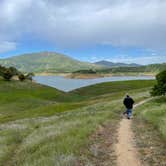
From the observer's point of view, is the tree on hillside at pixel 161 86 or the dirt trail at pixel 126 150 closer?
the dirt trail at pixel 126 150

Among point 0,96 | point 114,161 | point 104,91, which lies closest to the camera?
point 114,161

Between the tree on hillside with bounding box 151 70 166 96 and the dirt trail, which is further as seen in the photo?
the tree on hillside with bounding box 151 70 166 96

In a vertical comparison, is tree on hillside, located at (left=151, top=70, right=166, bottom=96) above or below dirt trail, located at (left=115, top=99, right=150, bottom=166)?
above

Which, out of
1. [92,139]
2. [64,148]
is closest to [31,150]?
[64,148]

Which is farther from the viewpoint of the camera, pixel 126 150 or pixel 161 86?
pixel 161 86

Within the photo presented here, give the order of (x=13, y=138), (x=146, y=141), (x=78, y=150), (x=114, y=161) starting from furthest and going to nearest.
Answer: (x=13, y=138)
(x=146, y=141)
(x=78, y=150)
(x=114, y=161)

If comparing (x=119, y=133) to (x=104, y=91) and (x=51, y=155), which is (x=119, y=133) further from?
(x=104, y=91)

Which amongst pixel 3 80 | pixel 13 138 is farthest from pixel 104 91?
pixel 13 138

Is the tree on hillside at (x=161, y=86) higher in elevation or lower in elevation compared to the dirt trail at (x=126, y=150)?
higher

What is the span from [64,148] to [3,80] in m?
88.6

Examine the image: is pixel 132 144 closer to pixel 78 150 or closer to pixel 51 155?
pixel 78 150

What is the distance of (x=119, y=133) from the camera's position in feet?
49.6

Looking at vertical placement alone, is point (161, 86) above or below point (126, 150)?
above

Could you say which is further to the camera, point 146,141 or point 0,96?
point 0,96
